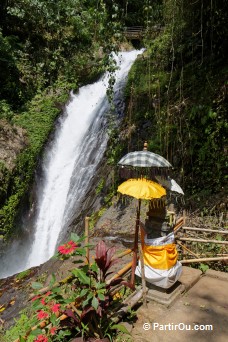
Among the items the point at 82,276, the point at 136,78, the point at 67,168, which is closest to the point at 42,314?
the point at 82,276

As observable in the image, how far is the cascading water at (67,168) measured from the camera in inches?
411

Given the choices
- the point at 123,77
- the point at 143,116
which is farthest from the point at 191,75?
the point at 123,77

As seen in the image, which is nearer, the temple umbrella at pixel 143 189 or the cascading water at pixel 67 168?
the temple umbrella at pixel 143 189

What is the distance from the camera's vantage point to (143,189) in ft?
13.4

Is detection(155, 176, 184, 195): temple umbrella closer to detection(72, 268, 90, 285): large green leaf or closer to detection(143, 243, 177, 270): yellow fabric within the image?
detection(143, 243, 177, 270): yellow fabric

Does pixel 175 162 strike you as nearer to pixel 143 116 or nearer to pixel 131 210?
pixel 131 210

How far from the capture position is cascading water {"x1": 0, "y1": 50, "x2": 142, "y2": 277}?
10.4 m

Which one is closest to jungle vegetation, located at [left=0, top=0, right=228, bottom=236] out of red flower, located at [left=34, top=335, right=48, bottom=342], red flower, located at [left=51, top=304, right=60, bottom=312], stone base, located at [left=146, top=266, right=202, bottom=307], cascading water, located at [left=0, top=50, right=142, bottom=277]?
cascading water, located at [left=0, top=50, right=142, bottom=277]

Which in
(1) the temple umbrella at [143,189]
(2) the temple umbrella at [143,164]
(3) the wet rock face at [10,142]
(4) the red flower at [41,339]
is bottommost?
(4) the red flower at [41,339]

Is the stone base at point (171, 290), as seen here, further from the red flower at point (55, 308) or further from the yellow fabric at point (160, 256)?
the red flower at point (55, 308)

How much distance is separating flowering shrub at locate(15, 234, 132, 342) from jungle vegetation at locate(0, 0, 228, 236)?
4237mm

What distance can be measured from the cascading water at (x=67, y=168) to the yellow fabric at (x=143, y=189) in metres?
5.46

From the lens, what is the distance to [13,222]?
36.5 ft

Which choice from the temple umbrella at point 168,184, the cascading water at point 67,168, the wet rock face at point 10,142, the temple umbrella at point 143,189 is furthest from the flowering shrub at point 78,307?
the wet rock face at point 10,142
